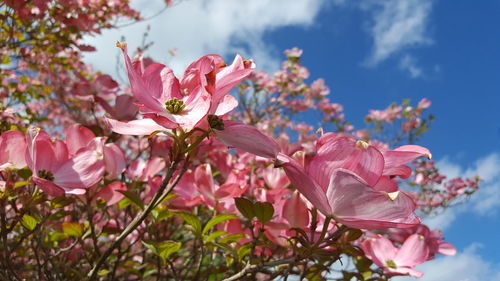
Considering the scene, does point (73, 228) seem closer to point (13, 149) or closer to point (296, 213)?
point (13, 149)

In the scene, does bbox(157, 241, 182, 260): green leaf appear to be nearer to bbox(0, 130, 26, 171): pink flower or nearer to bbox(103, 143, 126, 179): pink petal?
bbox(103, 143, 126, 179): pink petal

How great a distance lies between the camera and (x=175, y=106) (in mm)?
605

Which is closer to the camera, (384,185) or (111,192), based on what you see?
(384,185)

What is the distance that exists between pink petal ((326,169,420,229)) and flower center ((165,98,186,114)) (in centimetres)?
24

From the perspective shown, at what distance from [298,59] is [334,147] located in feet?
13.6

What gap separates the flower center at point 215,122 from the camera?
1.80 feet

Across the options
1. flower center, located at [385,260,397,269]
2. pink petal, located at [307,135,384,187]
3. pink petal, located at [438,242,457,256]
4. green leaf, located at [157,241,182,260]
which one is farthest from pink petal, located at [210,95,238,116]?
pink petal, located at [438,242,457,256]

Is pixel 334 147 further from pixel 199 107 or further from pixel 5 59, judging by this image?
pixel 5 59

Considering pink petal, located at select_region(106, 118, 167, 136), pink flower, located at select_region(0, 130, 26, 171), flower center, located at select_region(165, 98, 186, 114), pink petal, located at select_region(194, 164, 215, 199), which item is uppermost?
pink petal, located at select_region(194, 164, 215, 199)

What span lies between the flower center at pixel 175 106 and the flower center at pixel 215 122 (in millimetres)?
68

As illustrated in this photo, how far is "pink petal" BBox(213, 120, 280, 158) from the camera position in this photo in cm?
55

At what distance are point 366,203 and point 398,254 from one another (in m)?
0.55

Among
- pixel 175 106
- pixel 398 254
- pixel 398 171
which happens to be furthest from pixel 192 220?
pixel 398 254

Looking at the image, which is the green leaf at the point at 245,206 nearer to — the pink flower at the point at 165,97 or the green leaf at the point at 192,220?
the green leaf at the point at 192,220
